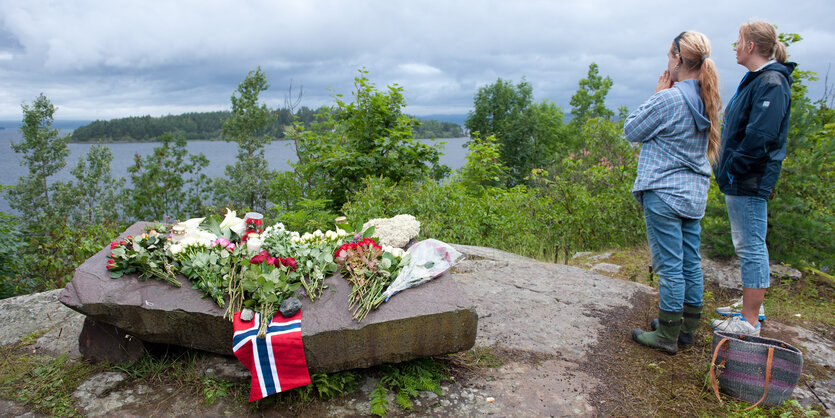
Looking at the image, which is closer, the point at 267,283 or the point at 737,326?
the point at 267,283

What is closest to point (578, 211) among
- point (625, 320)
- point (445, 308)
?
point (625, 320)

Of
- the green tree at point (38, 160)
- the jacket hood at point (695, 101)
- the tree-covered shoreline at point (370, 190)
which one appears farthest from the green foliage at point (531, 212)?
the green tree at point (38, 160)

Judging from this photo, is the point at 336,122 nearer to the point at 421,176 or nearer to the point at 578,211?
the point at 421,176

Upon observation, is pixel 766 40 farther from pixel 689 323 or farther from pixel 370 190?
pixel 370 190

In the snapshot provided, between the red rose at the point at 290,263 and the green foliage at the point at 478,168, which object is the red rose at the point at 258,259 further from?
the green foliage at the point at 478,168

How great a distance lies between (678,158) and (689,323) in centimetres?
132

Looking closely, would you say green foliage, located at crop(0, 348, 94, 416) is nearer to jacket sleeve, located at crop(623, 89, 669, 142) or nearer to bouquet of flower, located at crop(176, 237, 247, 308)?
bouquet of flower, located at crop(176, 237, 247, 308)

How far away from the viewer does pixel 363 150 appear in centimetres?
839

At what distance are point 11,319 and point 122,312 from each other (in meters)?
2.06

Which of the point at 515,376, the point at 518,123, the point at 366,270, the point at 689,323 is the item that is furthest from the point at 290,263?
the point at 518,123

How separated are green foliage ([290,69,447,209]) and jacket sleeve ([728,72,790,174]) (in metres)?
5.54

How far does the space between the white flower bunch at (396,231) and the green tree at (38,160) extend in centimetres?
1084

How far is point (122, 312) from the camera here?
3.08m

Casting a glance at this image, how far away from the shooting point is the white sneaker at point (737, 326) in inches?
134
